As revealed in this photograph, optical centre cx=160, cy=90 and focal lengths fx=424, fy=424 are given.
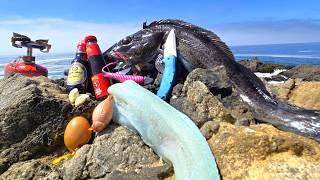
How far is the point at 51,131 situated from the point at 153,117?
1.27 metres

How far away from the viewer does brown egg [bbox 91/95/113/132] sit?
15.2 ft

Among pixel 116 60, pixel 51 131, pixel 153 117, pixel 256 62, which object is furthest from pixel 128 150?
pixel 256 62

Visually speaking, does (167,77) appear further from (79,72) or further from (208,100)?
(79,72)

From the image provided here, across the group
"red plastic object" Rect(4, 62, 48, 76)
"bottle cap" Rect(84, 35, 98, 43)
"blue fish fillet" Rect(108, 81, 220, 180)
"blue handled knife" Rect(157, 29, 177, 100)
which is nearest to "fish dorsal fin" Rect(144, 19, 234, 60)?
"blue handled knife" Rect(157, 29, 177, 100)

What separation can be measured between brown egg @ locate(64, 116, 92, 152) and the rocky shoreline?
108mm

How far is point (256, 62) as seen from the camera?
71.4ft

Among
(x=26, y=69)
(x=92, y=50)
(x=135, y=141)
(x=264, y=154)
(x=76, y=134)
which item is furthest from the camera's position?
(x=26, y=69)

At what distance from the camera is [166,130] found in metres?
4.13

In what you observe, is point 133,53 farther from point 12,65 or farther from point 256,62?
point 256,62

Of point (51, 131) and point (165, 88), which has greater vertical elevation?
point (165, 88)

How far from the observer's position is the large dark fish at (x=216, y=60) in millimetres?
4367

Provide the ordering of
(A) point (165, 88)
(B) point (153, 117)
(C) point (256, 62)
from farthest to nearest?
(C) point (256, 62) → (A) point (165, 88) → (B) point (153, 117)

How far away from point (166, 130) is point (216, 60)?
196 centimetres

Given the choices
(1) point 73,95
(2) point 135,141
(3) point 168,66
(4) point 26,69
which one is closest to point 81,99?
(1) point 73,95
